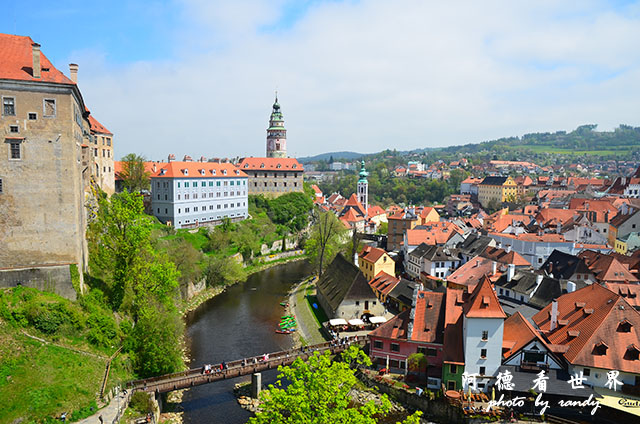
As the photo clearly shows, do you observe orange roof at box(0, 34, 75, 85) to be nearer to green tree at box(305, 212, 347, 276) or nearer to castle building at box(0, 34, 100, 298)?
castle building at box(0, 34, 100, 298)


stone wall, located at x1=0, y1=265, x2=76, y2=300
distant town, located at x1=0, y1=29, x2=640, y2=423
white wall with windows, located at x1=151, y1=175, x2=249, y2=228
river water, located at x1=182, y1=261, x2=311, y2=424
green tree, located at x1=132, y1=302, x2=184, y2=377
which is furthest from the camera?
white wall with windows, located at x1=151, y1=175, x2=249, y2=228

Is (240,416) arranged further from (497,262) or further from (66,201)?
(497,262)

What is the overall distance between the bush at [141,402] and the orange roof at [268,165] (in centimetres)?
6355

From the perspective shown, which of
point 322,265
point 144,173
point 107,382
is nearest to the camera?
point 107,382

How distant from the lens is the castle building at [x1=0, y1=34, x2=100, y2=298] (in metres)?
23.7

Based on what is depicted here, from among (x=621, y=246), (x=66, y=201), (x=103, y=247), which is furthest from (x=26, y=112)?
(x=621, y=246)

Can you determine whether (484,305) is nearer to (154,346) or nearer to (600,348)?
(600,348)

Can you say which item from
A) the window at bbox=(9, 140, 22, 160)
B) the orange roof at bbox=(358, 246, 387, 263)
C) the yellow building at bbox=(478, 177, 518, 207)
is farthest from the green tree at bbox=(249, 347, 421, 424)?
the yellow building at bbox=(478, 177, 518, 207)

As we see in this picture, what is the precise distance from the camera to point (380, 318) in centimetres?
3441

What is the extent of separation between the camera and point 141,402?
73.2ft

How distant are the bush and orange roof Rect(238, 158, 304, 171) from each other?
6355cm

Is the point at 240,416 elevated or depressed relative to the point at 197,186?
depressed

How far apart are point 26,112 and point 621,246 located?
194 feet

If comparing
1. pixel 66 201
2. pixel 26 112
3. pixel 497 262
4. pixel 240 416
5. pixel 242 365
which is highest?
pixel 26 112
